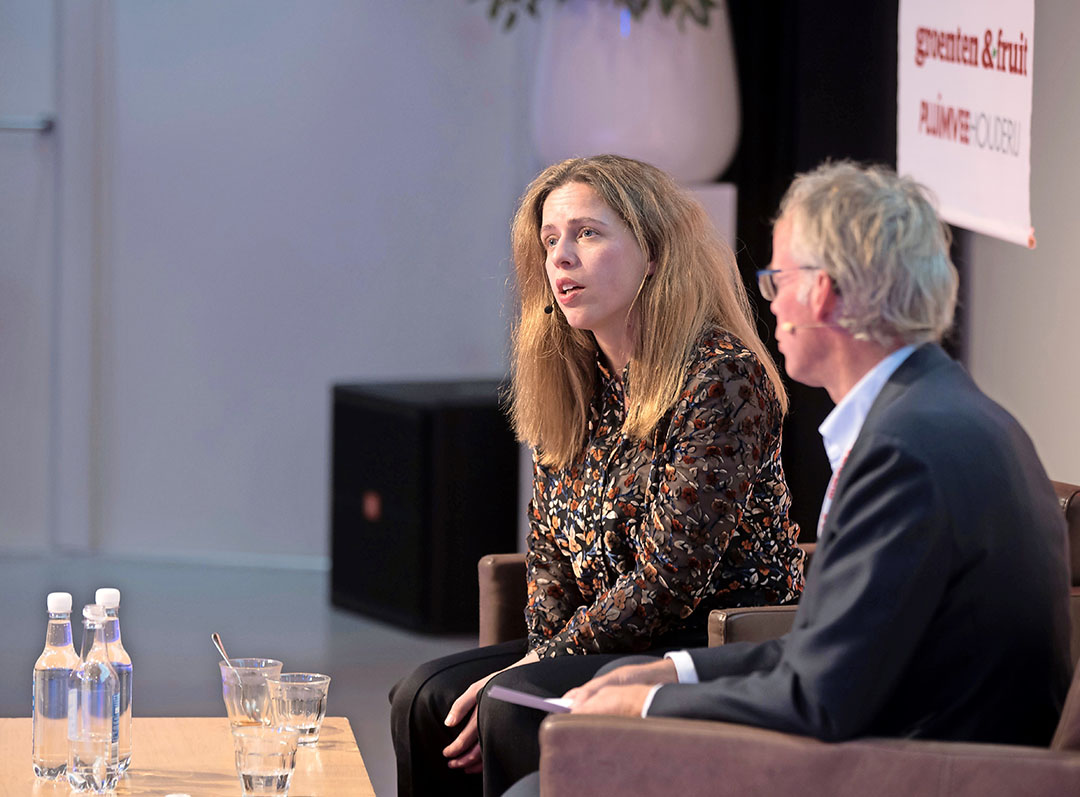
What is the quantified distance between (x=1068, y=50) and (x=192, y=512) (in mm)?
3722

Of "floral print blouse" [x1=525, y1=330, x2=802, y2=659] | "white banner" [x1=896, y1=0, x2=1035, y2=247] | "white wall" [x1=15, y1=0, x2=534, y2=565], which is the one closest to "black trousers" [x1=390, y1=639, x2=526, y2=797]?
"floral print blouse" [x1=525, y1=330, x2=802, y2=659]

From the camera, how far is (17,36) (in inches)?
223

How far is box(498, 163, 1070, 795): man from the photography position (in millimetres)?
1541

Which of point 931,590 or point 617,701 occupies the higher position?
point 931,590

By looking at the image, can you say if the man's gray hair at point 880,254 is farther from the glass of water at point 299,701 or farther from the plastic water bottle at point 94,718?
the plastic water bottle at point 94,718

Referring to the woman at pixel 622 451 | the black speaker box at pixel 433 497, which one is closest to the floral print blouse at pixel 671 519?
the woman at pixel 622 451

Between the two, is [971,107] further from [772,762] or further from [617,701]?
[772,762]

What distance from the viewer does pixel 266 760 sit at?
197 centimetres

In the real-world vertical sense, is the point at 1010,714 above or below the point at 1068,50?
below

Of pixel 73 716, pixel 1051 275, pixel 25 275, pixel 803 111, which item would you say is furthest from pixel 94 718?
pixel 25 275

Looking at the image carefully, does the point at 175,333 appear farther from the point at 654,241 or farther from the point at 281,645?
the point at 654,241

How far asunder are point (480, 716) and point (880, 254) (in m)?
1.06

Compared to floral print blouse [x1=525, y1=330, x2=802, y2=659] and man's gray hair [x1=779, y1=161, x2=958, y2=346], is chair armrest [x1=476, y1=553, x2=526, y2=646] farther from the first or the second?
man's gray hair [x1=779, y1=161, x2=958, y2=346]

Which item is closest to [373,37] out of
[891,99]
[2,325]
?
[2,325]
